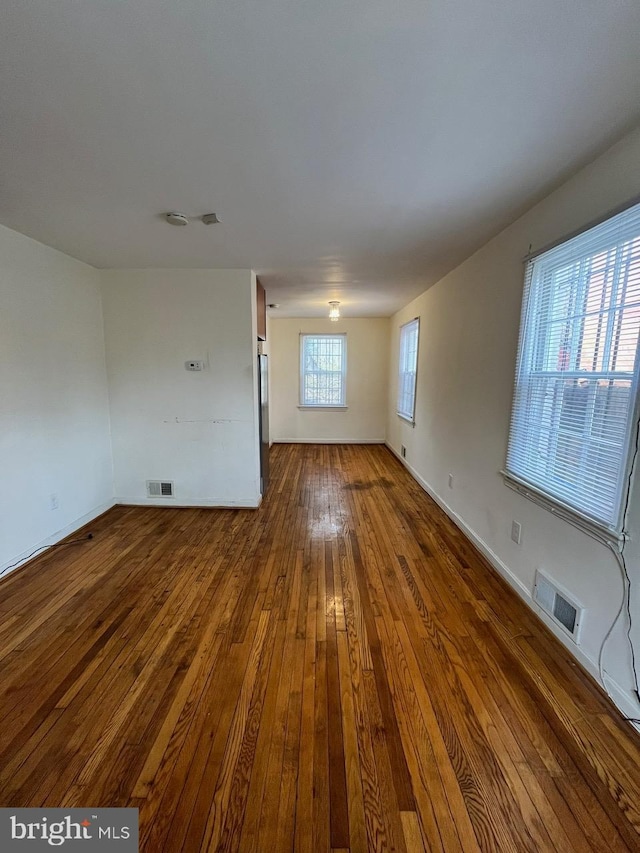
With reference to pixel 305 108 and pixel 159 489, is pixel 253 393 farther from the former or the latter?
pixel 305 108

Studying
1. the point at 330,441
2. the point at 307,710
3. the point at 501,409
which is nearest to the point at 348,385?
the point at 330,441

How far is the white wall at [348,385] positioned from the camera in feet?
21.5

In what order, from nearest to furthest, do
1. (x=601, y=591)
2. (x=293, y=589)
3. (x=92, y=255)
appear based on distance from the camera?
1. (x=601, y=591)
2. (x=293, y=589)
3. (x=92, y=255)

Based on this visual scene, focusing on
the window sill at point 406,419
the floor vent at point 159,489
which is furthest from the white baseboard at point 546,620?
the floor vent at point 159,489

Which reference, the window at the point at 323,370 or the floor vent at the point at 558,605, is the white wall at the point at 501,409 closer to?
the floor vent at the point at 558,605

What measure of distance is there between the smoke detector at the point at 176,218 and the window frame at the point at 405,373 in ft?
10.8

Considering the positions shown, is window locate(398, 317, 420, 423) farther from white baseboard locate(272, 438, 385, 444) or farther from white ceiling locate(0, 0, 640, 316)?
white ceiling locate(0, 0, 640, 316)

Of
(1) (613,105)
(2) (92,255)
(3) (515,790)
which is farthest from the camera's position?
(2) (92,255)

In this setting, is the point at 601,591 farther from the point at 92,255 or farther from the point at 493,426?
the point at 92,255

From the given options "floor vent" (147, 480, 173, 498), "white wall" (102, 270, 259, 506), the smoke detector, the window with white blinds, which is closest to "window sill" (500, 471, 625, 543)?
the window with white blinds

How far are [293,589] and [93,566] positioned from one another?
1585 mm

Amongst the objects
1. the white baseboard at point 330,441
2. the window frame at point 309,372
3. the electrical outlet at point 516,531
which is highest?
the window frame at point 309,372

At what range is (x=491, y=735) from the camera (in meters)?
1.38

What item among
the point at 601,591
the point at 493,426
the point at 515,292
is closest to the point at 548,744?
the point at 601,591
